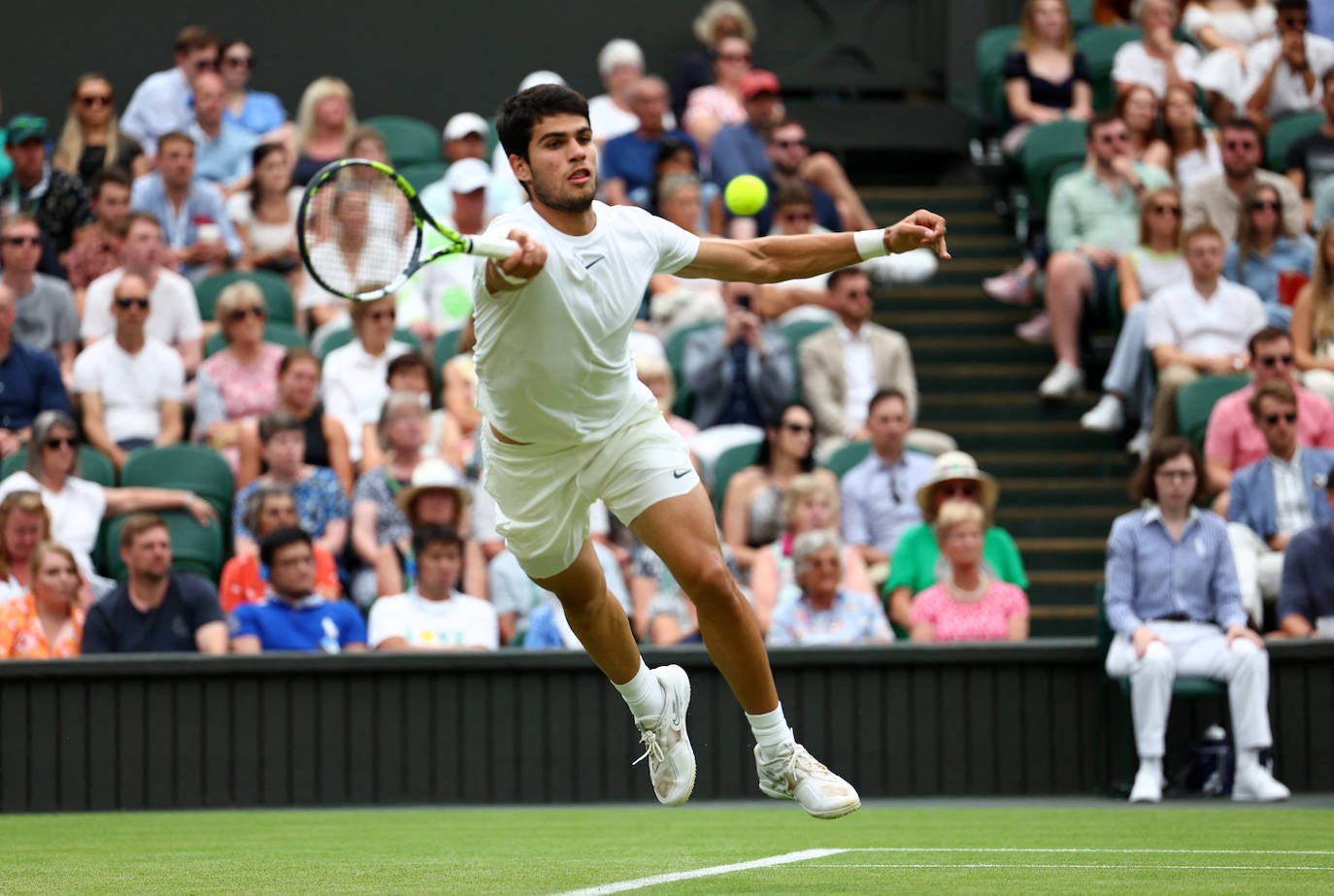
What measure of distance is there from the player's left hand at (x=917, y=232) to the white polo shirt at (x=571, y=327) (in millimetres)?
594

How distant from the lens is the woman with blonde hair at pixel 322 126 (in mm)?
12914

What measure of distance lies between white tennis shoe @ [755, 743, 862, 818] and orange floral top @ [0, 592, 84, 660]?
4489mm

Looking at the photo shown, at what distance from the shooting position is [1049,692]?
378 inches

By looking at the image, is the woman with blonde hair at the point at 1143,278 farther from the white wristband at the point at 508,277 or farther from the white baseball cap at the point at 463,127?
the white wristband at the point at 508,277

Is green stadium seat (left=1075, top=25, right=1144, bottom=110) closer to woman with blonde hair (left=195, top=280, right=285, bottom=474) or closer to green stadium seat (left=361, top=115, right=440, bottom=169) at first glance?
green stadium seat (left=361, top=115, right=440, bottom=169)

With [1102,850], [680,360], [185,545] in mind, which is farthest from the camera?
[680,360]

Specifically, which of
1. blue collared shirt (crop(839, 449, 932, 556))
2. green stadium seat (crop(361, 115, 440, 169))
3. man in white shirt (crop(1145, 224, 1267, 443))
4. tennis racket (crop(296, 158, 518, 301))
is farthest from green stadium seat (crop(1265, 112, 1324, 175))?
tennis racket (crop(296, 158, 518, 301))

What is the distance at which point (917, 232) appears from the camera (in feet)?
18.9

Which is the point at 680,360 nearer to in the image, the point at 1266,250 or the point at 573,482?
the point at 1266,250

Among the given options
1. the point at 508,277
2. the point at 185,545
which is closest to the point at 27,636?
the point at 185,545

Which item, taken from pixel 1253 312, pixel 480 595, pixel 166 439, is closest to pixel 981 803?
pixel 480 595

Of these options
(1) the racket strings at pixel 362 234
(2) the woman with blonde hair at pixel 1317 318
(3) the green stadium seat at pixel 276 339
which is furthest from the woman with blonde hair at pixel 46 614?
(2) the woman with blonde hair at pixel 1317 318

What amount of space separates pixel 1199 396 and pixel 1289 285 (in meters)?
1.50

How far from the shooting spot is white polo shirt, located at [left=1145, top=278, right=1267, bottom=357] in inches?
458
